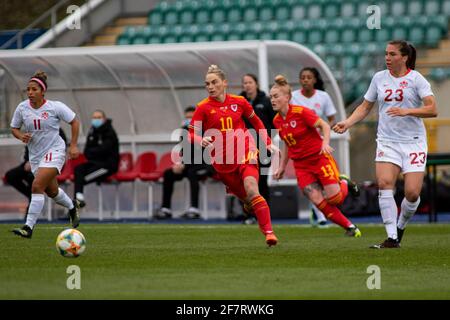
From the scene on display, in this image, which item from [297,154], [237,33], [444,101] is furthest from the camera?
[237,33]

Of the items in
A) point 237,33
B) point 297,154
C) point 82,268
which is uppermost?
point 237,33

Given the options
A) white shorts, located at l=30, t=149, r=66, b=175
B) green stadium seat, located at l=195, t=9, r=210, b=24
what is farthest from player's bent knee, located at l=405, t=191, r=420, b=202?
green stadium seat, located at l=195, t=9, r=210, b=24

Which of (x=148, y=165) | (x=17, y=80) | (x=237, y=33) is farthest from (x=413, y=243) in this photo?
(x=237, y=33)

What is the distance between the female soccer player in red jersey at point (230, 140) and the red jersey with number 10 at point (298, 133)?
132 centimetres

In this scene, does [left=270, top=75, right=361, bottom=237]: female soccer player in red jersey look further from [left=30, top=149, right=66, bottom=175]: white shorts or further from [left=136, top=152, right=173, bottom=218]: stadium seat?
[left=136, top=152, right=173, bottom=218]: stadium seat

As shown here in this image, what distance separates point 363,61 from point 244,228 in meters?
10.9

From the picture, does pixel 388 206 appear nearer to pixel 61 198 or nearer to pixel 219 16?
pixel 61 198

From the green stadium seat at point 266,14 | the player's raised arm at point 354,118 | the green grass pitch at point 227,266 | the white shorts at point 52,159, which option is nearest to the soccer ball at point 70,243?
the green grass pitch at point 227,266

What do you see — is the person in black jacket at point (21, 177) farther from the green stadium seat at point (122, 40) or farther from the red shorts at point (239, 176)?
the green stadium seat at point (122, 40)

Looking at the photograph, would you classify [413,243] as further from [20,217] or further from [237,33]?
[237,33]

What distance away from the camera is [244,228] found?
60.1ft

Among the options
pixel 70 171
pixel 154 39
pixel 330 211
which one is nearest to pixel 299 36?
pixel 154 39

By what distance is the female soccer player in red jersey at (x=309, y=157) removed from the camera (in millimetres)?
15109

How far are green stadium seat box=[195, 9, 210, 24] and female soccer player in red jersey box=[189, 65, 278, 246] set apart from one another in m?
17.9
